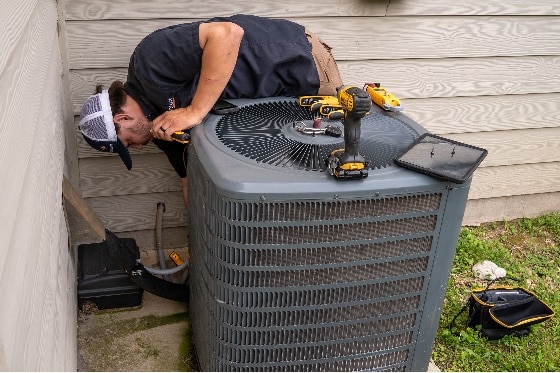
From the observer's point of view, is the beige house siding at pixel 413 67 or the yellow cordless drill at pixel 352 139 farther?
the beige house siding at pixel 413 67

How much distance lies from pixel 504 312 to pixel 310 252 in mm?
1337

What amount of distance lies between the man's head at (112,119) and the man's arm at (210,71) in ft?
0.75

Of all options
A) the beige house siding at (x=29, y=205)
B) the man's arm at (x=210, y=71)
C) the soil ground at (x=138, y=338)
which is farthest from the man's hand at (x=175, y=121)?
the soil ground at (x=138, y=338)

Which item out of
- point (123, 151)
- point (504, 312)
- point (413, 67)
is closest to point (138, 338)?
point (123, 151)

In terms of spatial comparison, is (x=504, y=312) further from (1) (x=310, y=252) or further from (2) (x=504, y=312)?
(1) (x=310, y=252)

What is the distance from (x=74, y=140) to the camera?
99.5 inches

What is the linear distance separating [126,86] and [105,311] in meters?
1.01

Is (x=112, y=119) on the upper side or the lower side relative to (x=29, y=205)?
lower

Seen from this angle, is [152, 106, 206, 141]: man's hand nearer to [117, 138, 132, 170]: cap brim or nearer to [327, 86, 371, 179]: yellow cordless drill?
[117, 138, 132, 170]: cap brim

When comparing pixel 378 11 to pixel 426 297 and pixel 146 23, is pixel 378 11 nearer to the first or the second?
pixel 146 23

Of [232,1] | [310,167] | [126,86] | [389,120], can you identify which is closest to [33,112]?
[310,167]

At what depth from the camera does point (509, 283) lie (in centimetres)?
287

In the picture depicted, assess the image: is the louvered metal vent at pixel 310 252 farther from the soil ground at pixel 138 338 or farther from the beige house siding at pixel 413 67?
the beige house siding at pixel 413 67

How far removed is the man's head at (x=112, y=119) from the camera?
7.17 ft
